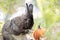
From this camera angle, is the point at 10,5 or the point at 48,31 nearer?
the point at 48,31

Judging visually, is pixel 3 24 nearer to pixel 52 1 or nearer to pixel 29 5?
pixel 29 5

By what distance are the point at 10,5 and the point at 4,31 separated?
253mm

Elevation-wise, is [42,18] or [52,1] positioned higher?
[52,1]

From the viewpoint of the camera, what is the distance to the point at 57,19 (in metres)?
1.43

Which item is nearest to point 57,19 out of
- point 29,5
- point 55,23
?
point 55,23

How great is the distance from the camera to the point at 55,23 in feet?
4.68

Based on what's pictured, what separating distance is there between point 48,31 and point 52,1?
0.91 feet

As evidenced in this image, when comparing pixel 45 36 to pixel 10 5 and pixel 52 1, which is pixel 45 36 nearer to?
pixel 52 1

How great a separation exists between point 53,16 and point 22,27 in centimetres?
30

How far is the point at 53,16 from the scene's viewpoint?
1441 millimetres

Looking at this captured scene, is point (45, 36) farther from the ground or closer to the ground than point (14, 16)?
closer to the ground

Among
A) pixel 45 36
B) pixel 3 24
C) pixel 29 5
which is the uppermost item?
pixel 29 5

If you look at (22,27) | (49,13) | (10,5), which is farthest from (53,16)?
(10,5)

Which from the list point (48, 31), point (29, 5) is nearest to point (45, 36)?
point (48, 31)
